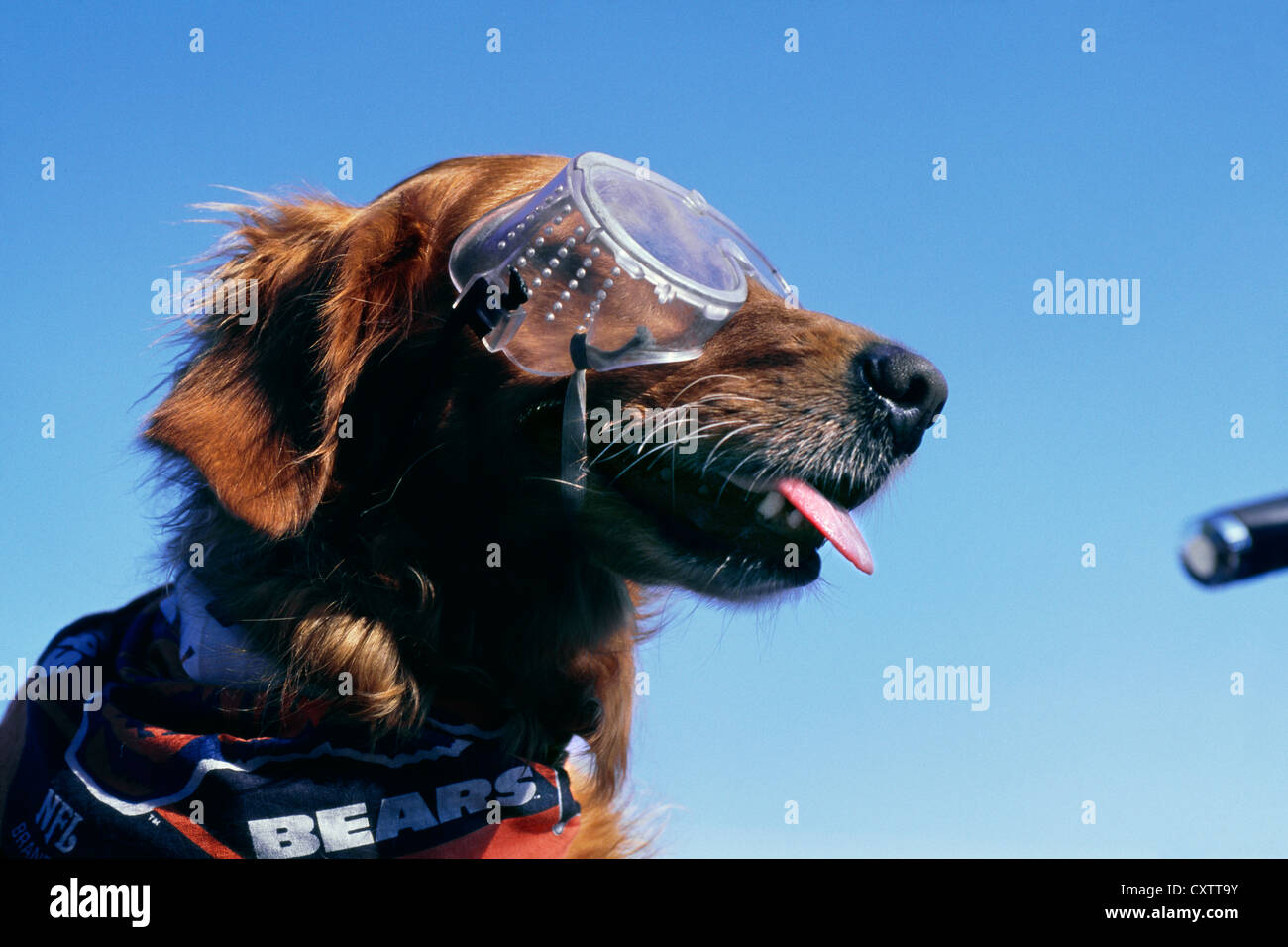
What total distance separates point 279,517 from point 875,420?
1745 mm

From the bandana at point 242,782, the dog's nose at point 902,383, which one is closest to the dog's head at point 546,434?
the dog's nose at point 902,383

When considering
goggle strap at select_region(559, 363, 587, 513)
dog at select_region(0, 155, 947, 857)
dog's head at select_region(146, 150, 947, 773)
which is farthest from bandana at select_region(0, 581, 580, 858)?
goggle strap at select_region(559, 363, 587, 513)

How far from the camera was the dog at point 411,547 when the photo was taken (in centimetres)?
331

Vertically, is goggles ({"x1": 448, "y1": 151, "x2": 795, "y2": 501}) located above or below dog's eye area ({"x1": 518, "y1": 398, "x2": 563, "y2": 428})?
above

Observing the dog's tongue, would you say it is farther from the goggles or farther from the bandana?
the bandana

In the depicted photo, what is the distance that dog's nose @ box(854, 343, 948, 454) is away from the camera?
334 centimetres

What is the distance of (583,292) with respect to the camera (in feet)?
10.9

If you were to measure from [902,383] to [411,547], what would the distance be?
1530 millimetres
